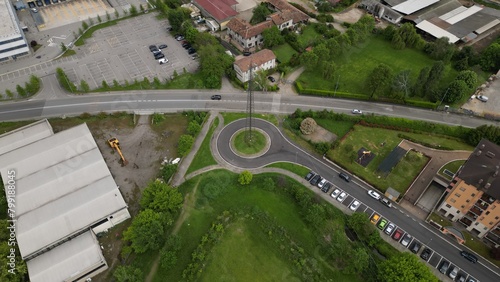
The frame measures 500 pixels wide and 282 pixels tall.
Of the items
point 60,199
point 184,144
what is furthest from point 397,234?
point 60,199

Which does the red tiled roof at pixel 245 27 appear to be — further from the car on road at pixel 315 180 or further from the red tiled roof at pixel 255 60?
the car on road at pixel 315 180

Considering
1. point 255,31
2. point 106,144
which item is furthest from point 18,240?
point 255,31

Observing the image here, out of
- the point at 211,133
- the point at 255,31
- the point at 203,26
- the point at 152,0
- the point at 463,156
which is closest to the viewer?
the point at 463,156

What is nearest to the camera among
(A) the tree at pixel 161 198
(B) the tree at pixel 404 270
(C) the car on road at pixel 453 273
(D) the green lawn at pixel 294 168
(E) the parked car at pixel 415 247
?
(B) the tree at pixel 404 270

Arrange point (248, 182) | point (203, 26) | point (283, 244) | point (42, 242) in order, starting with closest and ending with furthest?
point (42, 242), point (283, 244), point (248, 182), point (203, 26)

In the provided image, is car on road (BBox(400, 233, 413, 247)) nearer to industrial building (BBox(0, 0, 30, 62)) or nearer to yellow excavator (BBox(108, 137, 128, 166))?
yellow excavator (BBox(108, 137, 128, 166))

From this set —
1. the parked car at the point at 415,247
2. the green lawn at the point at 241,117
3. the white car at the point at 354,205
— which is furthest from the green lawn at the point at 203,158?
the parked car at the point at 415,247

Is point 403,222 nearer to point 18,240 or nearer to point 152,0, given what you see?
point 18,240
